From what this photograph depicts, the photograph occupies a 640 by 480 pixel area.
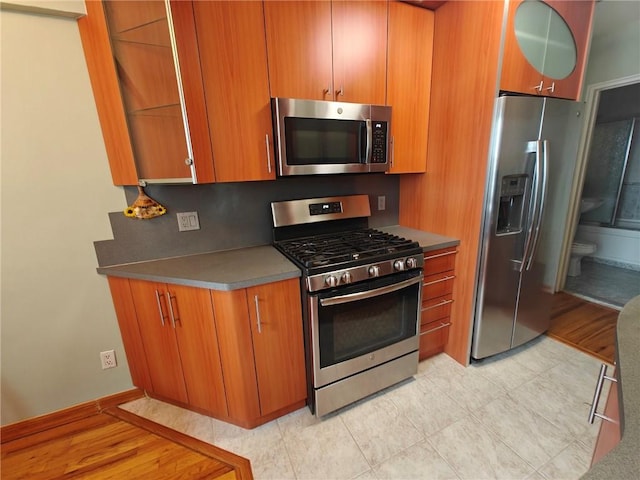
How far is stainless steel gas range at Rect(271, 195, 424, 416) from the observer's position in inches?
58.1

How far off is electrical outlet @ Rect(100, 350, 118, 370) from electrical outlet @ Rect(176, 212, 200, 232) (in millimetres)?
884

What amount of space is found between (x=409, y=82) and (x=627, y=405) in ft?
6.27

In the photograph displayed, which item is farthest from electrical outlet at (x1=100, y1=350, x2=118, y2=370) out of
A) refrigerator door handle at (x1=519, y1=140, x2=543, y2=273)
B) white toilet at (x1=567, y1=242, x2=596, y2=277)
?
white toilet at (x1=567, y1=242, x2=596, y2=277)

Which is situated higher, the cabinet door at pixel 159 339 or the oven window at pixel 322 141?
the oven window at pixel 322 141

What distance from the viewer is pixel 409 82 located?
6.19 ft

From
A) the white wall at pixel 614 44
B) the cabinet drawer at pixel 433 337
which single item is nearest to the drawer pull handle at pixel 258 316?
the cabinet drawer at pixel 433 337

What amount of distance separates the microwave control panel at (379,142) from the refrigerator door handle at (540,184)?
36.9 inches

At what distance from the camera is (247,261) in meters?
1.65

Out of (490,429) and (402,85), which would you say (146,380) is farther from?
(402,85)

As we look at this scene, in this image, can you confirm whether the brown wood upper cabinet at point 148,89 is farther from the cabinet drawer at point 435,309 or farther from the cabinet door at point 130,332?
the cabinet drawer at point 435,309

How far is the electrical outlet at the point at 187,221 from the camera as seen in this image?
176 centimetres

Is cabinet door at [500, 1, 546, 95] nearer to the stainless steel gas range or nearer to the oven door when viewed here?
the stainless steel gas range

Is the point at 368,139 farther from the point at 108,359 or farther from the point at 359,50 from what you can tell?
the point at 108,359

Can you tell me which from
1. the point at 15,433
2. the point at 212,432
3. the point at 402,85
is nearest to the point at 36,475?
the point at 15,433
